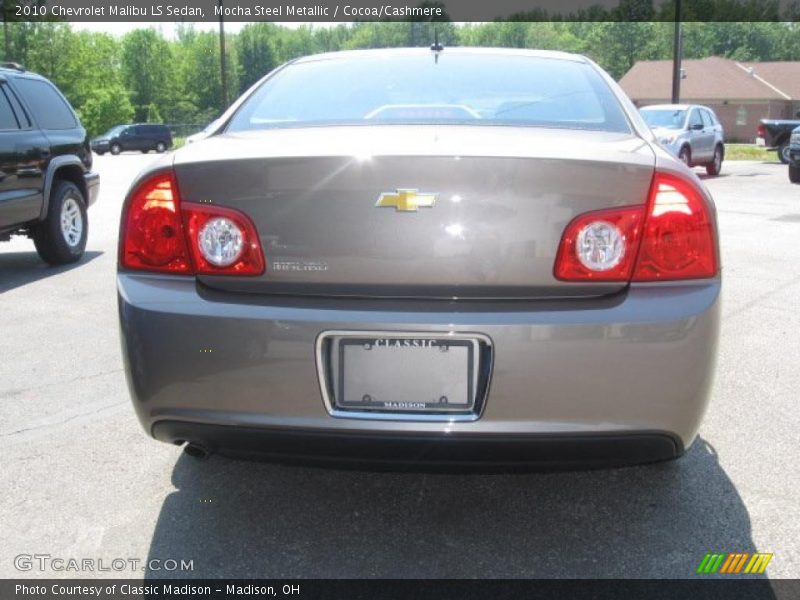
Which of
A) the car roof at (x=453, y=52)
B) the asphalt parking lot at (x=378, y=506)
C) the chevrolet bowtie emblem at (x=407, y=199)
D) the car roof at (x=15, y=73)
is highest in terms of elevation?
the car roof at (x=15, y=73)

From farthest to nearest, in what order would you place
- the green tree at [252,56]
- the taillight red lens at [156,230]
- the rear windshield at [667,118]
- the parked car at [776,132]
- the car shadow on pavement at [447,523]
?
1. the green tree at [252,56]
2. the parked car at [776,132]
3. the rear windshield at [667,118]
4. the car shadow on pavement at [447,523]
5. the taillight red lens at [156,230]

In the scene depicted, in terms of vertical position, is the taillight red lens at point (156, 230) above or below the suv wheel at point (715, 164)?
above

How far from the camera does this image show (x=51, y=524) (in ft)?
9.45

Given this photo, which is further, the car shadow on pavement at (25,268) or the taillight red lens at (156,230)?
the car shadow on pavement at (25,268)

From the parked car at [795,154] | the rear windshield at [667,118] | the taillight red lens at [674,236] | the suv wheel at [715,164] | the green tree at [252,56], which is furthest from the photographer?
the green tree at [252,56]

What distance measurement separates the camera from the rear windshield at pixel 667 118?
750 inches

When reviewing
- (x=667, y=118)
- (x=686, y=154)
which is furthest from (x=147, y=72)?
(x=686, y=154)

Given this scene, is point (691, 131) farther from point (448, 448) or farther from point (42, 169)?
point (448, 448)

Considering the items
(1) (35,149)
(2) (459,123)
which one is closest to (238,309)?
(2) (459,123)

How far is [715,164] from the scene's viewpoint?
21.0m

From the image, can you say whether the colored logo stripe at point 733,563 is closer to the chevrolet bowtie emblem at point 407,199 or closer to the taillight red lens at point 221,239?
the chevrolet bowtie emblem at point 407,199

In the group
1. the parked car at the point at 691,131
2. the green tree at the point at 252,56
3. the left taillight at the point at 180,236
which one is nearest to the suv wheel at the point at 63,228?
the left taillight at the point at 180,236

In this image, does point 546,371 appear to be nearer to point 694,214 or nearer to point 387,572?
point 694,214

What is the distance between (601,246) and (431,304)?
50cm
